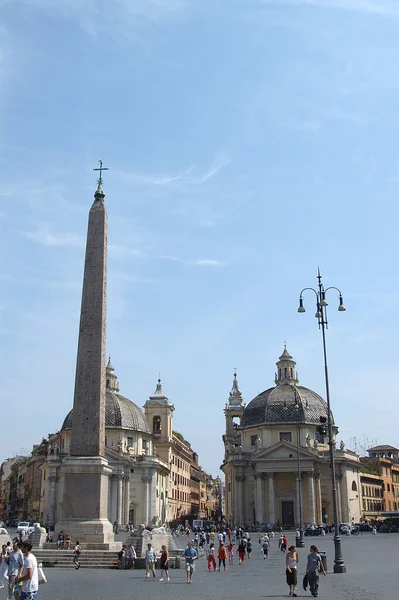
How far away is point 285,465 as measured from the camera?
6981 centimetres

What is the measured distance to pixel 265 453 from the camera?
231 ft

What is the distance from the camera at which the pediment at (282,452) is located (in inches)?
2749

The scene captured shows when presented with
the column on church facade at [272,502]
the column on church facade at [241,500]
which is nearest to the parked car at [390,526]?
the column on church facade at [272,502]

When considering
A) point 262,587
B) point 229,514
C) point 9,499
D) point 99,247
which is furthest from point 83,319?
point 9,499

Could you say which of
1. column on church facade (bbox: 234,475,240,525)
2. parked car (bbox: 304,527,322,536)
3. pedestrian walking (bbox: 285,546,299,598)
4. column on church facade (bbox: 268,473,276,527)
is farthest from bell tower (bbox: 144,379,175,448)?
pedestrian walking (bbox: 285,546,299,598)

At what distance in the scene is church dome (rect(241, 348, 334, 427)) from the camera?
7381 centimetres

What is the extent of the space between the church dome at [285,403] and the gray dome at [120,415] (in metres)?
11.9

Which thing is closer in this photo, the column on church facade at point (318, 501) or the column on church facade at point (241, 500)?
the column on church facade at point (318, 501)

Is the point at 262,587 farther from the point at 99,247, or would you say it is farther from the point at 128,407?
the point at 128,407

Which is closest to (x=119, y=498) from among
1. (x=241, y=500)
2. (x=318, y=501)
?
(x=241, y=500)

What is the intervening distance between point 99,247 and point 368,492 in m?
68.4

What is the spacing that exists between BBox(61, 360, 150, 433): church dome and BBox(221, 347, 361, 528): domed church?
35.4 ft

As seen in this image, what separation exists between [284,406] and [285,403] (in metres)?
0.40

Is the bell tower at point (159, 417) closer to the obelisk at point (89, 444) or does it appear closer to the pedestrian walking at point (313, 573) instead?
the obelisk at point (89, 444)
